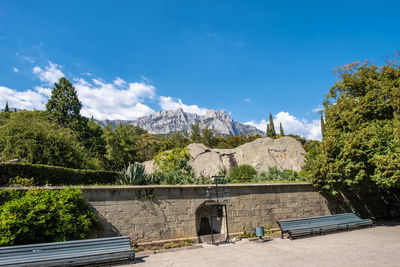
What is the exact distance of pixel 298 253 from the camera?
25.1ft

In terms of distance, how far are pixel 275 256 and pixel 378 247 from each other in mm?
3723

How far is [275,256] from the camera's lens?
741 cm

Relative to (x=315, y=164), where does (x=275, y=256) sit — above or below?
below

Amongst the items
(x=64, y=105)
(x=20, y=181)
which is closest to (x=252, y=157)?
(x=20, y=181)

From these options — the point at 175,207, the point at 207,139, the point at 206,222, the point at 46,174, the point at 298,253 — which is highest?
the point at 207,139

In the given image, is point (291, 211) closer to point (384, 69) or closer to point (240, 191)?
point (240, 191)

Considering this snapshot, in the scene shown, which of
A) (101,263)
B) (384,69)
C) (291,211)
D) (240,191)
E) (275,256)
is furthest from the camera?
(384,69)

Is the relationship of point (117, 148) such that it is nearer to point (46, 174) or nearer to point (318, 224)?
point (46, 174)

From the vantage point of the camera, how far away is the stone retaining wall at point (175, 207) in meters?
8.37

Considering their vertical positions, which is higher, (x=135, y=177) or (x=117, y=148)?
(x=117, y=148)

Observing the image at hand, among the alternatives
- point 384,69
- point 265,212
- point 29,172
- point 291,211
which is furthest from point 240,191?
point 384,69

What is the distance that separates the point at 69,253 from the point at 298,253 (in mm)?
6834

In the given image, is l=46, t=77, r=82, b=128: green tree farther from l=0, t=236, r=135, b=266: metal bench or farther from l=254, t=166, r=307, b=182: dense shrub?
l=0, t=236, r=135, b=266: metal bench

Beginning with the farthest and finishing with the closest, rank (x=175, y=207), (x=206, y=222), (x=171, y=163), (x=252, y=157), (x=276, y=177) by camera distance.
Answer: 1. (x=252, y=157)
2. (x=171, y=163)
3. (x=276, y=177)
4. (x=206, y=222)
5. (x=175, y=207)
